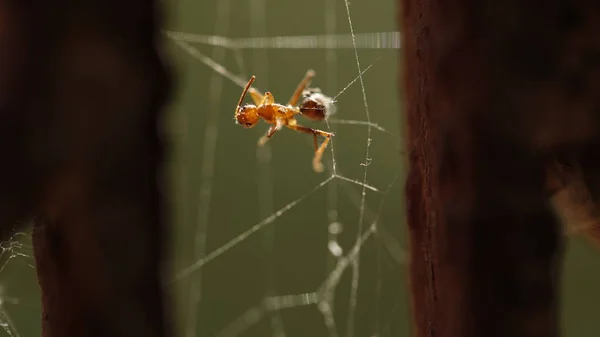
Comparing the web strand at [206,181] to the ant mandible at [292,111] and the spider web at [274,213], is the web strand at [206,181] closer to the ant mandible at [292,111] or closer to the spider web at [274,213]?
the spider web at [274,213]

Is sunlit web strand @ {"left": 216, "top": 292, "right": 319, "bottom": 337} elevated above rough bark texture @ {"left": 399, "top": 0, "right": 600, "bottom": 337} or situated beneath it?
situated beneath

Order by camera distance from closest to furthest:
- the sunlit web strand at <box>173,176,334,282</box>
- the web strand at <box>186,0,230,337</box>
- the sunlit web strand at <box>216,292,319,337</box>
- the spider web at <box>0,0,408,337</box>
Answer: the sunlit web strand at <box>173,176,334,282</box> → the spider web at <box>0,0,408,337</box> → the web strand at <box>186,0,230,337</box> → the sunlit web strand at <box>216,292,319,337</box>

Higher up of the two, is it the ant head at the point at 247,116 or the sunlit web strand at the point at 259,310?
the ant head at the point at 247,116

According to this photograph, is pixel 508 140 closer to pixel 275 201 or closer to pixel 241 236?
pixel 241 236

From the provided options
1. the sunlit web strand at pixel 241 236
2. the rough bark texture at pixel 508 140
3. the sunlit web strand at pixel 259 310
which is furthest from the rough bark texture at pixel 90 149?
Answer: the sunlit web strand at pixel 259 310

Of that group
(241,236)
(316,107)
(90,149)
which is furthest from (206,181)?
(90,149)

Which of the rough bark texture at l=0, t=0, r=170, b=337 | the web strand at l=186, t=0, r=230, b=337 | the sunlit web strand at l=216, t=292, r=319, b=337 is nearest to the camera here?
the rough bark texture at l=0, t=0, r=170, b=337

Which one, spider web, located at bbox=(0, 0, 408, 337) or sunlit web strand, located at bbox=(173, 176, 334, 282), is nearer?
sunlit web strand, located at bbox=(173, 176, 334, 282)

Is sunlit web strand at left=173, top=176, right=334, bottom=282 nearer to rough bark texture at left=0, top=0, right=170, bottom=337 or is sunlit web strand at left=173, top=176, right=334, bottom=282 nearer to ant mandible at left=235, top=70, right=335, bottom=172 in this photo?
ant mandible at left=235, top=70, right=335, bottom=172

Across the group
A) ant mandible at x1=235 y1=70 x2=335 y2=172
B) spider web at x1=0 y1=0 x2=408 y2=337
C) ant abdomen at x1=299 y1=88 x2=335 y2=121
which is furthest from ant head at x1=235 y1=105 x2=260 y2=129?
spider web at x1=0 y1=0 x2=408 y2=337
